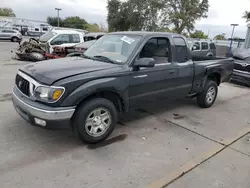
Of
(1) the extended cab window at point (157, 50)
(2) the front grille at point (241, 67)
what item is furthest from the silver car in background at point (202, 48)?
(1) the extended cab window at point (157, 50)

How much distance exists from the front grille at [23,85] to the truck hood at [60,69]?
144 millimetres

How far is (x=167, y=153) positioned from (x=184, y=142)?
1.75 ft

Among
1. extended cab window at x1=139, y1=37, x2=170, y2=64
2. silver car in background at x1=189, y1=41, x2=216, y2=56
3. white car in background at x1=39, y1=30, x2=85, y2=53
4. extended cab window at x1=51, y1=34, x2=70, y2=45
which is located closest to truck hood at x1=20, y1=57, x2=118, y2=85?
extended cab window at x1=139, y1=37, x2=170, y2=64

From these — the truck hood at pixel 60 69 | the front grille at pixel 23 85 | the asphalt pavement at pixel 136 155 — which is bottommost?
the asphalt pavement at pixel 136 155

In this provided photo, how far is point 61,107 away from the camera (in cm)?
297

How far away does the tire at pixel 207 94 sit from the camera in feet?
17.5

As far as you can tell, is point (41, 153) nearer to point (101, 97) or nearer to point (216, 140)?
point (101, 97)

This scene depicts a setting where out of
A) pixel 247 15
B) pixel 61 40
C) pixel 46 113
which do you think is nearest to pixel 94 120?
pixel 46 113

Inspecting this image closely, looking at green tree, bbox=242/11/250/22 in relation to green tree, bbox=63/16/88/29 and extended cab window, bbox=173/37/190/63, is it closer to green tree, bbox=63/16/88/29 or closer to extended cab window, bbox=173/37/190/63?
extended cab window, bbox=173/37/190/63

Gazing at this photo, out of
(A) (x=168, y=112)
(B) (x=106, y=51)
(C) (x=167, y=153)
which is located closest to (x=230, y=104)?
(A) (x=168, y=112)

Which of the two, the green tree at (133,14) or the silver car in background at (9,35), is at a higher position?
the green tree at (133,14)

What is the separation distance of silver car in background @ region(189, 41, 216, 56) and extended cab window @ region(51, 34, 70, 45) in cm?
716

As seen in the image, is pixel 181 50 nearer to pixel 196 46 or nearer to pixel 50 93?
pixel 50 93

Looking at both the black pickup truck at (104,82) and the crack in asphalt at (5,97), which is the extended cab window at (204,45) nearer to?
the black pickup truck at (104,82)
